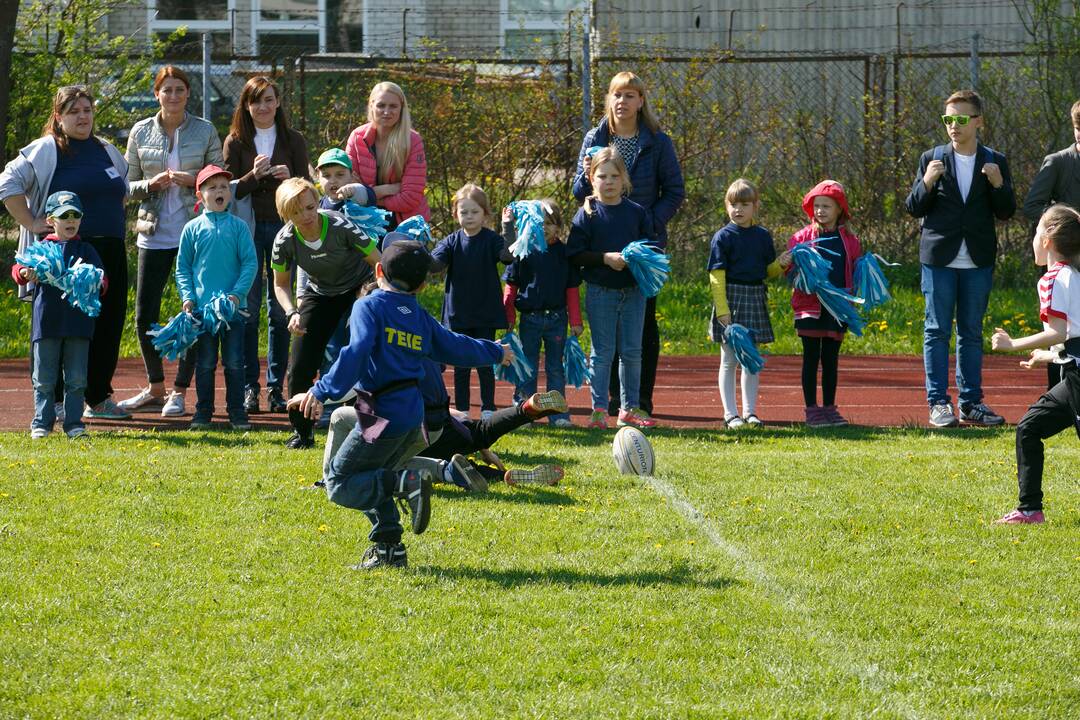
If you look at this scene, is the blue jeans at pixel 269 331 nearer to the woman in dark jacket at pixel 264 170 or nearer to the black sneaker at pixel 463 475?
the woman in dark jacket at pixel 264 170

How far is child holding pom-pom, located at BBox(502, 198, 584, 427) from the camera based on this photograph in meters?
9.49

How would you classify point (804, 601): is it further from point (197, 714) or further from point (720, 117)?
point (720, 117)

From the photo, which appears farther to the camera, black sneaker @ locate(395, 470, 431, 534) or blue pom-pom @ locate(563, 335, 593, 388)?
blue pom-pom @ locate(563, 335, 593, 388)

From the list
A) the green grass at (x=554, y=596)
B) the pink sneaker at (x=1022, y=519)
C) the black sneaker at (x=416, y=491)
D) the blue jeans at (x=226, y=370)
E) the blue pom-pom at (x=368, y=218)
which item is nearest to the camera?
the green grass at (x=554, y=596)

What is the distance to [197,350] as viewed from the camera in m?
9.61

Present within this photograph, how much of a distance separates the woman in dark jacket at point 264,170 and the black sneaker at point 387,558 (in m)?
4.04

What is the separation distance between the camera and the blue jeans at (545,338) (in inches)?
376

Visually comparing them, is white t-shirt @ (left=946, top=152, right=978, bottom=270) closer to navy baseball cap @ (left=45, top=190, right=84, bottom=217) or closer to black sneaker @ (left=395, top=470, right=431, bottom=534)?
black sneaker @ (left=395, top=470, right=431, bottom=534)

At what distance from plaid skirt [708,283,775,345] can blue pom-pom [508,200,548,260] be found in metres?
1.29

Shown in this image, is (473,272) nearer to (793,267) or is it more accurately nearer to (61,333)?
(793,267)

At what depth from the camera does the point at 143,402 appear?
10.3m

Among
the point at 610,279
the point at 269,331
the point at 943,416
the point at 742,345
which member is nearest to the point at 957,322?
the point at 943,416

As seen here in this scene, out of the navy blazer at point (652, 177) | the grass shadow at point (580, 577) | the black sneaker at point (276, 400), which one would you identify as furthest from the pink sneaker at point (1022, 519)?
the black sneaker at point (276, 400)

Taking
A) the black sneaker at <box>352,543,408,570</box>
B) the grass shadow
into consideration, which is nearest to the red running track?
the black sneaker at <box>352,543,408,570</box>
